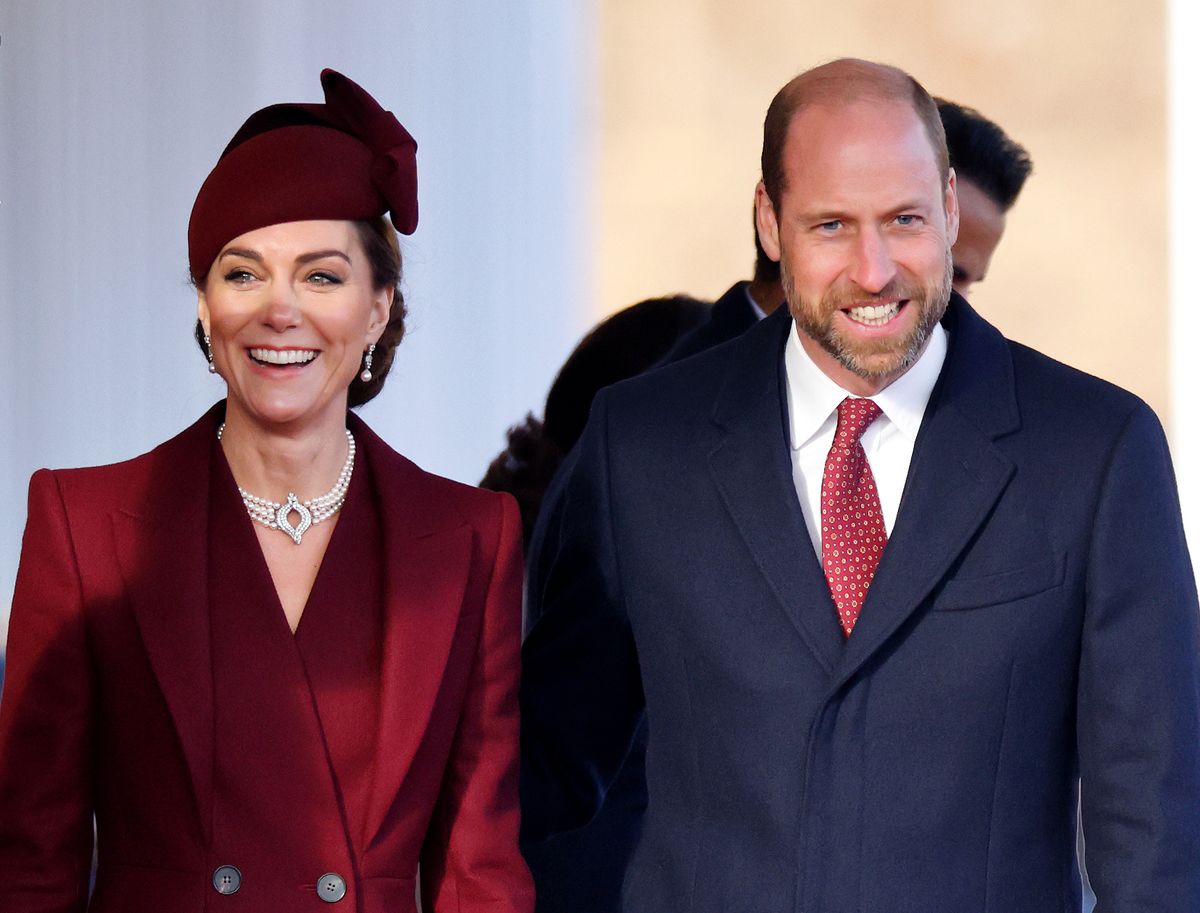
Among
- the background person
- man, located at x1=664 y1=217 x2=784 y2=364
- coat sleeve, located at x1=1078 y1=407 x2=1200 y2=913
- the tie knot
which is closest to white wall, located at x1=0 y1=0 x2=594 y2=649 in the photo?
the background person

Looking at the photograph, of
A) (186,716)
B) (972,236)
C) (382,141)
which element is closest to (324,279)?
(382,141)

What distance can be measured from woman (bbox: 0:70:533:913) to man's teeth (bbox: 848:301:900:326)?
49 cm

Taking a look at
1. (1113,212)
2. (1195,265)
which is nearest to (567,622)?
(1195,265)

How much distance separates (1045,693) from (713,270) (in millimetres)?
5033

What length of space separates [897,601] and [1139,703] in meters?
0.29

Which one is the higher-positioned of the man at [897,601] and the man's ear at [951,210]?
the man's ear at [951,210]

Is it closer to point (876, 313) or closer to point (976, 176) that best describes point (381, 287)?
point (876, 313)

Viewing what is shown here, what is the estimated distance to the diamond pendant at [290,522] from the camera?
7.61 ft

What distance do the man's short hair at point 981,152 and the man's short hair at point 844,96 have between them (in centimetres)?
131

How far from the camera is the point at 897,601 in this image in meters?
2.19

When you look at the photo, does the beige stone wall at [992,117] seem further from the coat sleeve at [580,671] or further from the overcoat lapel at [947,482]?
the overcoat lapel at [947,482]

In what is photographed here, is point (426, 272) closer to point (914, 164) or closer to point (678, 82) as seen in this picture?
point (678, 82)

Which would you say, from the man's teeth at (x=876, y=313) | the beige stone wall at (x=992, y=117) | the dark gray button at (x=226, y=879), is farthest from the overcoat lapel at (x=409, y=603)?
the beige stone wall at (x=992, y=117)

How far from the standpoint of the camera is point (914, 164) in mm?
2252
